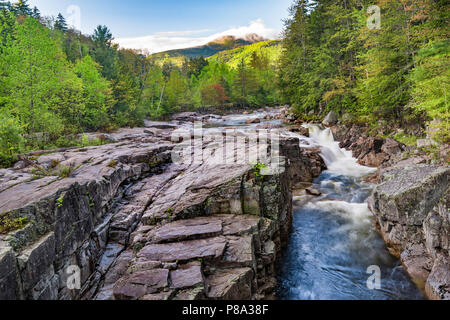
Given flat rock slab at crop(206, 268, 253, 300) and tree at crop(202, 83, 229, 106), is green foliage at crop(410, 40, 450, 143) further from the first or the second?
tree at crop(202, 83, 229, 106)

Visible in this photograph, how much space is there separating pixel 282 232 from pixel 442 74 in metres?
9.80

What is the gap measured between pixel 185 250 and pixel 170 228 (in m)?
1.07

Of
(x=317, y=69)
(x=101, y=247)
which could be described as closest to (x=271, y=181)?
(x=101, y=247)

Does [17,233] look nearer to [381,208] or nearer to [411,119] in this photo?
[381,208]

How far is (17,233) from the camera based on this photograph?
4.60m

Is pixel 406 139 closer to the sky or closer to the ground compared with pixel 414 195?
closer to the sky

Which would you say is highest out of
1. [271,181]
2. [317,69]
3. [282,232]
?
[317,69]

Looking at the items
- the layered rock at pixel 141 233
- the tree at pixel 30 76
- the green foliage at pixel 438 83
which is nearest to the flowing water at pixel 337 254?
the layered rock at pixel 141 233

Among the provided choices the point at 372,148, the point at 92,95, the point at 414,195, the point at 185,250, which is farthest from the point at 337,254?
the point at 92,95

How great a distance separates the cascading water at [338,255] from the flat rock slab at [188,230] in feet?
8.94

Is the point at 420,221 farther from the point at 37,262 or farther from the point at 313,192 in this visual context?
the point at 37,262

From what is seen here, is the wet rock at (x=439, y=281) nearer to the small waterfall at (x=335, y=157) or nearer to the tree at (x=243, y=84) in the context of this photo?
the small waterfall at (x=335, y=157)

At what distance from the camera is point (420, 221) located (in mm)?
7121

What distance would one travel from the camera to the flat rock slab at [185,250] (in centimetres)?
524
